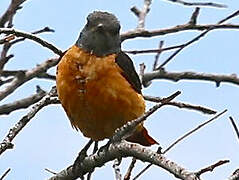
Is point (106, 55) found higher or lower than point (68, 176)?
higher

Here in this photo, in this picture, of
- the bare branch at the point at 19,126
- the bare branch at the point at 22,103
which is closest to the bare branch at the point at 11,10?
the bare branch at the point at 22,103

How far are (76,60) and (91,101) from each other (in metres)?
0.30

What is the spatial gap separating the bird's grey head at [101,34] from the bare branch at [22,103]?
32.3 inches

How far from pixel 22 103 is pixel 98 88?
129 cm

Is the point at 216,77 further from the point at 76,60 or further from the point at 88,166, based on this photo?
the point at 88,166

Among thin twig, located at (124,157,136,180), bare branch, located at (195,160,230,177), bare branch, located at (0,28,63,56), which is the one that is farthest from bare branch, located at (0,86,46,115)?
bare branch, located at (195,160,230,177)

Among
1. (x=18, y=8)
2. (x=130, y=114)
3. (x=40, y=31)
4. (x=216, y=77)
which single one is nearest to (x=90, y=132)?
(x=130, y=114)

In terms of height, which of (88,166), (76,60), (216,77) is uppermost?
(76,60)

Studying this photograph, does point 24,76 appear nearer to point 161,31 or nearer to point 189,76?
point 161,31

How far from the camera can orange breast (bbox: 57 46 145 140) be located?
389cm

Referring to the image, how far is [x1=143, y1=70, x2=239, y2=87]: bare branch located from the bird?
2.62 feet

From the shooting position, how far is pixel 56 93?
408 cm

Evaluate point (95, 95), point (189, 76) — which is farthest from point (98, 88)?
point (189, 76)

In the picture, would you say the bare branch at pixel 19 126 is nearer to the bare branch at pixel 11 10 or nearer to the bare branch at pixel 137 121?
the bare branch at pixel 137 121
